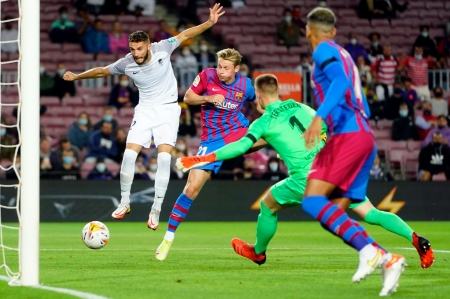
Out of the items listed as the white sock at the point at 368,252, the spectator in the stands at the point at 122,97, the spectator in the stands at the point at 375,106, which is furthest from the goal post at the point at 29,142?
the spectator in the stands at the point at 375,106

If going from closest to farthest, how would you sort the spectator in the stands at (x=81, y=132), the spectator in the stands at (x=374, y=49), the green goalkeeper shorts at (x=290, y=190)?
the green goalkeeper shorts at (x=290, y=190) < the spectator in the stands at (x=81, y=132) < the spectator in the stands at (x=374, y=49)

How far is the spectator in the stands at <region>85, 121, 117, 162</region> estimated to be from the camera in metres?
18.2

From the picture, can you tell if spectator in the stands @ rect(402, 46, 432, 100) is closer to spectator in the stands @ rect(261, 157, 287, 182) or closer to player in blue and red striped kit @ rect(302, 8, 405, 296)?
spectator in the stands @ rect(261, 157, 287, 182)

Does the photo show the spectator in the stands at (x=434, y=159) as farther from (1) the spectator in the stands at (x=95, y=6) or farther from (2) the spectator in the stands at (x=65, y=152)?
(1) the spectator in the stands at (x=95, y=6)

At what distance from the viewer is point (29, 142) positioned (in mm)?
6340

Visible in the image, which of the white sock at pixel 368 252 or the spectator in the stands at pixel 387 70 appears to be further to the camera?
the spectator in the stands at pixel 387 70

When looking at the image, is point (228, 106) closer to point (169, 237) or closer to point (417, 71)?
point (169, 237)

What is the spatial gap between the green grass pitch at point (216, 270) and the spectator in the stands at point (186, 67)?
824 centimetres

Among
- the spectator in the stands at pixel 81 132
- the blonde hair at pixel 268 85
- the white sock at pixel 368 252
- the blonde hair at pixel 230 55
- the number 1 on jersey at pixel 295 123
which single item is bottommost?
the white sock at pixel 368 252

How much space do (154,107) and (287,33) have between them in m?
13.4

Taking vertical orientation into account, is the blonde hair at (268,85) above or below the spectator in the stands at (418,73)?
below

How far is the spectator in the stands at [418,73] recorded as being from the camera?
21.7 meters

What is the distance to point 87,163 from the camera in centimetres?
1816

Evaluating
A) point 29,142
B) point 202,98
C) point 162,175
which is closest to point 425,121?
Answer: point 162,175
